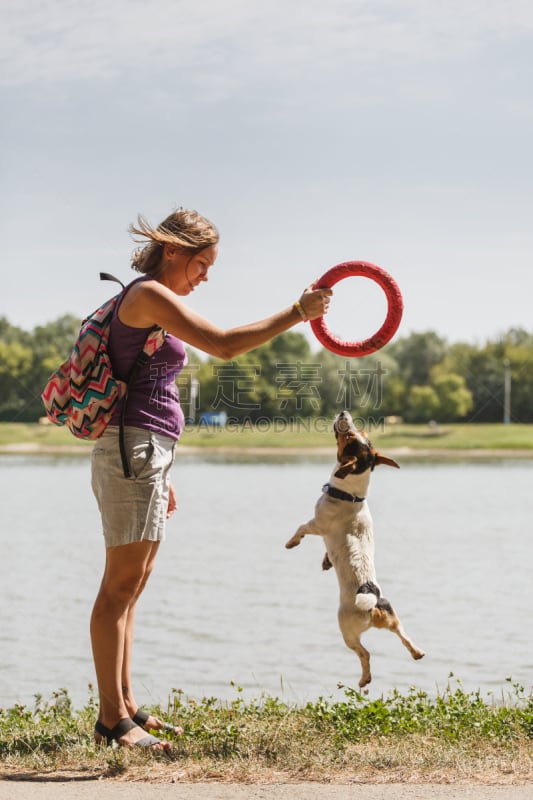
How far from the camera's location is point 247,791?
377 cm

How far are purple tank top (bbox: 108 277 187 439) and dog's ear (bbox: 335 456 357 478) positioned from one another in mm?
777

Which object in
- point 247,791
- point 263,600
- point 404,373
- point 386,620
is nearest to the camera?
point 247,791

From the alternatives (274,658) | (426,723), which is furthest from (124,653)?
(274,658)

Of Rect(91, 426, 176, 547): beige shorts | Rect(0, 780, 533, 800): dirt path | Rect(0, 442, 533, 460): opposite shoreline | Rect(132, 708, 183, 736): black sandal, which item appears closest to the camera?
Rect(0, 780, 533, 800): dirt path

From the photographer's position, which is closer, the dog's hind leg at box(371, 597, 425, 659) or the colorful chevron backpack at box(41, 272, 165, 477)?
the colorful chevron backpack at box(41, 272, 165, 477)

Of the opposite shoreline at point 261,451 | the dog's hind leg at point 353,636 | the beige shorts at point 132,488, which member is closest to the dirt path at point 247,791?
the dog's hind leg at point 353,636

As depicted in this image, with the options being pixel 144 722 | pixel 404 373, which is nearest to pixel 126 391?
pixel 144 722

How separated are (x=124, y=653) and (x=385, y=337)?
1.88 m

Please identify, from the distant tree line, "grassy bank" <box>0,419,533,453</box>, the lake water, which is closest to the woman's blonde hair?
the lake water

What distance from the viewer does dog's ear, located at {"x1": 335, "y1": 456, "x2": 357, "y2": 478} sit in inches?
171

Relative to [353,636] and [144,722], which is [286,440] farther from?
[353,636]

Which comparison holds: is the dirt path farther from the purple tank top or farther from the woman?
the purple tank top

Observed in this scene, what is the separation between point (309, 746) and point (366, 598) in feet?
2.37

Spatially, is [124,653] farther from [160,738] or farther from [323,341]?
[323,341]
